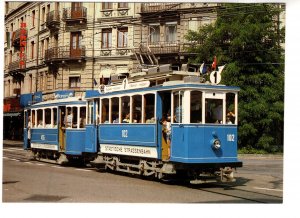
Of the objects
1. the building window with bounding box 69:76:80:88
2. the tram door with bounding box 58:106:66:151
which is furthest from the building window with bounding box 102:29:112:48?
the tram door with bounding box 58:106:66:151

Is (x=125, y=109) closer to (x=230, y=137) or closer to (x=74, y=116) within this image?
A: (x=230, y=137)

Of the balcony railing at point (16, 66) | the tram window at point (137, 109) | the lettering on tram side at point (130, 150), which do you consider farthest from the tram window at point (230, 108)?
the balcony railing at point (16, 66)

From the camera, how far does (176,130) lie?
44.3ft

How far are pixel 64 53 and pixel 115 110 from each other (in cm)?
515

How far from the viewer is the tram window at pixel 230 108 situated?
13766mm

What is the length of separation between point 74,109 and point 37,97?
103 inches

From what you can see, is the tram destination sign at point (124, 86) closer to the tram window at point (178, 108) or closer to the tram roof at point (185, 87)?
the tram roof at point (185, 87)

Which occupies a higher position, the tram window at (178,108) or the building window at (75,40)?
the building window at (75,40)

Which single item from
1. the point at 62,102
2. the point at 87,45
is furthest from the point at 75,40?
the point at 62,102

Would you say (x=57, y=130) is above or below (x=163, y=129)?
below

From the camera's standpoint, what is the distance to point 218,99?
13766mm

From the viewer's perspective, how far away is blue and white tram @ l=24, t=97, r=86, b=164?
1873 centimetres

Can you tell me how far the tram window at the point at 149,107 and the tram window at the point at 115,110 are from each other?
1531 mm

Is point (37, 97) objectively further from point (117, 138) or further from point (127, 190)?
point (127, 190)
